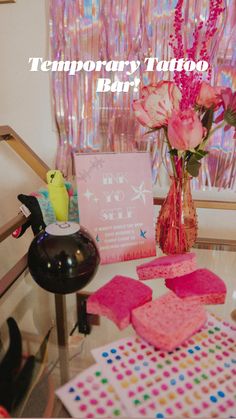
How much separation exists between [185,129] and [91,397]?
53cm

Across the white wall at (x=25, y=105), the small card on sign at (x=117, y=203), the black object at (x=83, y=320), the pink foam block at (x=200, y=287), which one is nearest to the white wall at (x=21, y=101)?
the white wall at (x=25, y=105)

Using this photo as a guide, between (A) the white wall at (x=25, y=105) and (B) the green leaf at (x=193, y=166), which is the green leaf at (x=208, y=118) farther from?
(A) the white wall at (x=25, y=105)

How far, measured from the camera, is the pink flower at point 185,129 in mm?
692

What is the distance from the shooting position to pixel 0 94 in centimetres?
116

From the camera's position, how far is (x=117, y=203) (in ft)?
2.86

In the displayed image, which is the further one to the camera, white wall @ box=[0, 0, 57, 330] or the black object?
white wall @ box=[0, 0, 57, 330]

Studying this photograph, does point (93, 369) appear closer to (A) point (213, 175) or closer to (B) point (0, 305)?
(B) point (0, 305)

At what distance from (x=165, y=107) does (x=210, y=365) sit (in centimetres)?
54

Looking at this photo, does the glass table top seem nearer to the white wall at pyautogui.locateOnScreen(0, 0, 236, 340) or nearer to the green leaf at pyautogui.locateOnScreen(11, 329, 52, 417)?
the green leaf at pyautogui.locateOnScreen(11, 329, 52, 417)

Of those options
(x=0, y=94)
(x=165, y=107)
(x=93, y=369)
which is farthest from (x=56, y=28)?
(x=93, y=369)

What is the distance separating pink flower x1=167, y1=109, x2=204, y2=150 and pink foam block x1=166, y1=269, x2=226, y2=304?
1.00ft

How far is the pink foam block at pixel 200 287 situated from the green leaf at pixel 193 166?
0.80 feet

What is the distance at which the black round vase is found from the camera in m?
0.69

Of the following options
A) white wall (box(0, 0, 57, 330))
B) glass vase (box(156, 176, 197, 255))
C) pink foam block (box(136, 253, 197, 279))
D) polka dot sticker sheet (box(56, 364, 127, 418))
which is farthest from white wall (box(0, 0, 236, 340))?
polka dot sticker sheet (box(56, 364, 127, 418))
